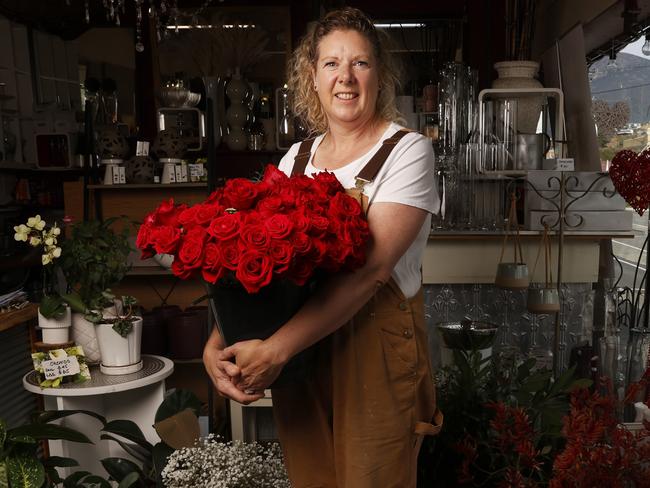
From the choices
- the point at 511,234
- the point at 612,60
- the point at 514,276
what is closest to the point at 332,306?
the point at 514,276

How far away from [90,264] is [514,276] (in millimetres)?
1621

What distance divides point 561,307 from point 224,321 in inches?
85.9

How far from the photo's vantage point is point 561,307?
2873mm

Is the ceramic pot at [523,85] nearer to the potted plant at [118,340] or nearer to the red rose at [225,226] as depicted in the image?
the potted plant at [118,340]

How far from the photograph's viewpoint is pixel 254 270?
3.05 ft

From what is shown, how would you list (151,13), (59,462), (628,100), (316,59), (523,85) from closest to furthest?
(316,59) → (59,462) → (151,13) → (523,85) → (628,100)

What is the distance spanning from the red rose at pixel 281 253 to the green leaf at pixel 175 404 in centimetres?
146

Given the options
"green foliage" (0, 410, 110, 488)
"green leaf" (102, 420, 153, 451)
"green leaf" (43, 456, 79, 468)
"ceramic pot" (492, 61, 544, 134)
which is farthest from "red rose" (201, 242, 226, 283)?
"ceramic pot" (492, 61, 544, 134)

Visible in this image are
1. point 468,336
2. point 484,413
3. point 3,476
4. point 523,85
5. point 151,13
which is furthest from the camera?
point 523,85

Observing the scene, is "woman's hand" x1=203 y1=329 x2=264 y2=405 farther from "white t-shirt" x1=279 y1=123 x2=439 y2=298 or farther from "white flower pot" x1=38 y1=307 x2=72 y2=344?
"white flower pot" x1=38 y1=307 x2=72 y2=344

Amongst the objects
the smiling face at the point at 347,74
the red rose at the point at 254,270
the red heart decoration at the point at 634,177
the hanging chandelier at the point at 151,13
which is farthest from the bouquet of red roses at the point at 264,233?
the hanging chandelier at the point at 151,13

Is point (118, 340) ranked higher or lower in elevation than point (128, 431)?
higher

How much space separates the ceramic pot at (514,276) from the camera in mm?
2592

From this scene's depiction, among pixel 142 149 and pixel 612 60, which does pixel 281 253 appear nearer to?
pixel 142 149
